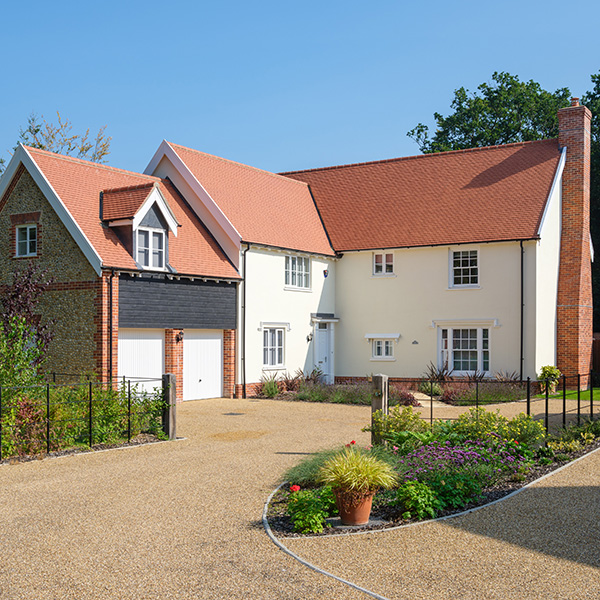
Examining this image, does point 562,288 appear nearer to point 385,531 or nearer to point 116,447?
point 116,447

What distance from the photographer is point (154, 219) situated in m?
20.8

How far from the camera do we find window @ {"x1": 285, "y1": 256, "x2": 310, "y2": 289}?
2562cm

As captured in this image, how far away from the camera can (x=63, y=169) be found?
21.2 metres

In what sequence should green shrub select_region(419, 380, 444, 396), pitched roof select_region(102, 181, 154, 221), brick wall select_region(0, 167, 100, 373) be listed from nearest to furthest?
brick wall select_region(0, 167, 100, 373) < pitched roof select_region(102, 181, 154, 221) < green shrub select_region(419, 380, 444, 396)

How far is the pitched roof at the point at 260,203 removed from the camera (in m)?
24.4

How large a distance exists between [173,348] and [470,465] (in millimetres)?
13197

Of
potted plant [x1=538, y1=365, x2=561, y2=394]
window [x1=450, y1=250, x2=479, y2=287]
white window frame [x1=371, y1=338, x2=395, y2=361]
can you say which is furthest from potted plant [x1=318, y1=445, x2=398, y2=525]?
white window frame [x1=371, y1=338, x2=395, y2=361]

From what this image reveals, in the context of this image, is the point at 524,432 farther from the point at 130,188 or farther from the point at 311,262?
the point at 311,262

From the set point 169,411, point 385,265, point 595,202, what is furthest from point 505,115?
point 169,411

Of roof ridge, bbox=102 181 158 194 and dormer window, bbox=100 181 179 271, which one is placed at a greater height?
roof ridge, bbox=102 181 158 194

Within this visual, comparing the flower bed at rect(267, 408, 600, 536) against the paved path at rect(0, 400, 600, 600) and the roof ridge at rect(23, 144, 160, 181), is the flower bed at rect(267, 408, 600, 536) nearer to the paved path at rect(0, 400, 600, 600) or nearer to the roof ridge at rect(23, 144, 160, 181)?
the paved path at rect(0, 400, 600, 600)

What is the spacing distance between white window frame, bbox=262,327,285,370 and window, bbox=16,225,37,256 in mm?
7935

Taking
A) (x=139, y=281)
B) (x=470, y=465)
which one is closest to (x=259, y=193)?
(x=139, y=281)

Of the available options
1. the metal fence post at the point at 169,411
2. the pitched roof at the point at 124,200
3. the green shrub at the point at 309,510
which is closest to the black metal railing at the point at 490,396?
the metal fence post at the point at 169,411
